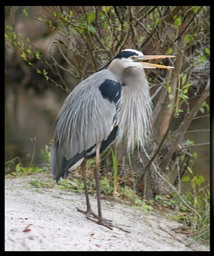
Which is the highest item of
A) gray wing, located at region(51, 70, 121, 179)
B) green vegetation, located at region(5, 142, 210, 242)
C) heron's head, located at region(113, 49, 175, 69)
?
heron's head, located at region(113, 49, 175, 69)

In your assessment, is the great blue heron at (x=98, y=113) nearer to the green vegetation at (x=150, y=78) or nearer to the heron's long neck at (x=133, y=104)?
the heron's long neck at (x=133, y=104)

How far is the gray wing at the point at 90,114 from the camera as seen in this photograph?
3820 mm

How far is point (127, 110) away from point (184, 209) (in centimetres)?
120

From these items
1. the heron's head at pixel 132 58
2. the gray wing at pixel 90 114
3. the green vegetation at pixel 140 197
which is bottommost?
the green vegetation at pixel 140 197

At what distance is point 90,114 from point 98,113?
58 mm

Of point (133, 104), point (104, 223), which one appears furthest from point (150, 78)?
point (104, 223)

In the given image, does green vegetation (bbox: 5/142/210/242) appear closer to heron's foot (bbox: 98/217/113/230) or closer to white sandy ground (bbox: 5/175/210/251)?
white sandy ground (bbox: 5/175/210/251)

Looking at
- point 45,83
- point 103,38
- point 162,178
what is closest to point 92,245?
point 162,178

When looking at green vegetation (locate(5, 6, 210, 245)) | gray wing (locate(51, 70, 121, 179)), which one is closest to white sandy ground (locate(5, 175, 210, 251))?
green vegetation (locate(5, 6, 210, 245))

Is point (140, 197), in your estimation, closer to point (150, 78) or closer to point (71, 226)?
point (150, 78)

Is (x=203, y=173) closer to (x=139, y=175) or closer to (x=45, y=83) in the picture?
(x=139, y=175)

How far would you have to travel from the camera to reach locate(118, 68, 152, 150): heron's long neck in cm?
396

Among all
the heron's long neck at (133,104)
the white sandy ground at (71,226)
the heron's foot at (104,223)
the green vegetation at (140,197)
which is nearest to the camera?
the white sandy ground at (71,226)

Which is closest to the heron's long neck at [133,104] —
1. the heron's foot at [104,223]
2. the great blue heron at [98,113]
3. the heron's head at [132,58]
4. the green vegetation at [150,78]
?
the great blue heron at [98,113]
